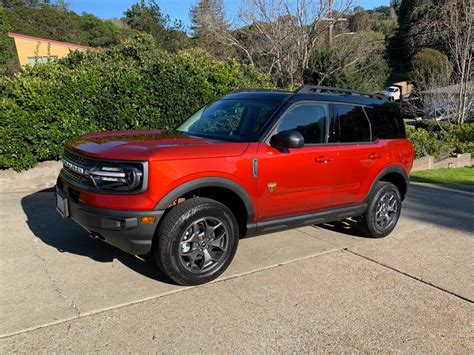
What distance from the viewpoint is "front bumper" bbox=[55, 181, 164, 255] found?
131 inches

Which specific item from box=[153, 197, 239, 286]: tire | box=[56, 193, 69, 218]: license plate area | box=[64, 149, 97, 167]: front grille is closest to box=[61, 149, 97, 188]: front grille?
box=[64, 149, 97, 167]: front grille

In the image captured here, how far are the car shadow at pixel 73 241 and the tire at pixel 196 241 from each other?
0.27m

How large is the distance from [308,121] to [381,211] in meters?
1.79

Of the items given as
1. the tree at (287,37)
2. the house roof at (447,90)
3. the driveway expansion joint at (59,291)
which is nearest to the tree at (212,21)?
the tree at (287,37)

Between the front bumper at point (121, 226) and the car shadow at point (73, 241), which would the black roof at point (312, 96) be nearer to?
the front bumper at point (121, 226)

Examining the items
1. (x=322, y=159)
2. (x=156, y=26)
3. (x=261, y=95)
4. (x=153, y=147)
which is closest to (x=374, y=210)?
(x=322, y=159)

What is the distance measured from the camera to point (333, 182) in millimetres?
4594

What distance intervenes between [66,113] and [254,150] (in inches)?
189

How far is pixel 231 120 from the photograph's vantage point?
177 inches

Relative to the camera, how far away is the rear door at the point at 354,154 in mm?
4668

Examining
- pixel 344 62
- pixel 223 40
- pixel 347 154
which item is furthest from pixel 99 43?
pixel 347 154

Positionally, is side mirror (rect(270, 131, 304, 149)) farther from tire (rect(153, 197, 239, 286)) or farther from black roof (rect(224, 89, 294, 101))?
tire (rect(153, 197, 239, 286))

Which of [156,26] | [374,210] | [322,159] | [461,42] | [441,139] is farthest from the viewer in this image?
[156,26]

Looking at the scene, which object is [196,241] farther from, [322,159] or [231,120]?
[322,159]
